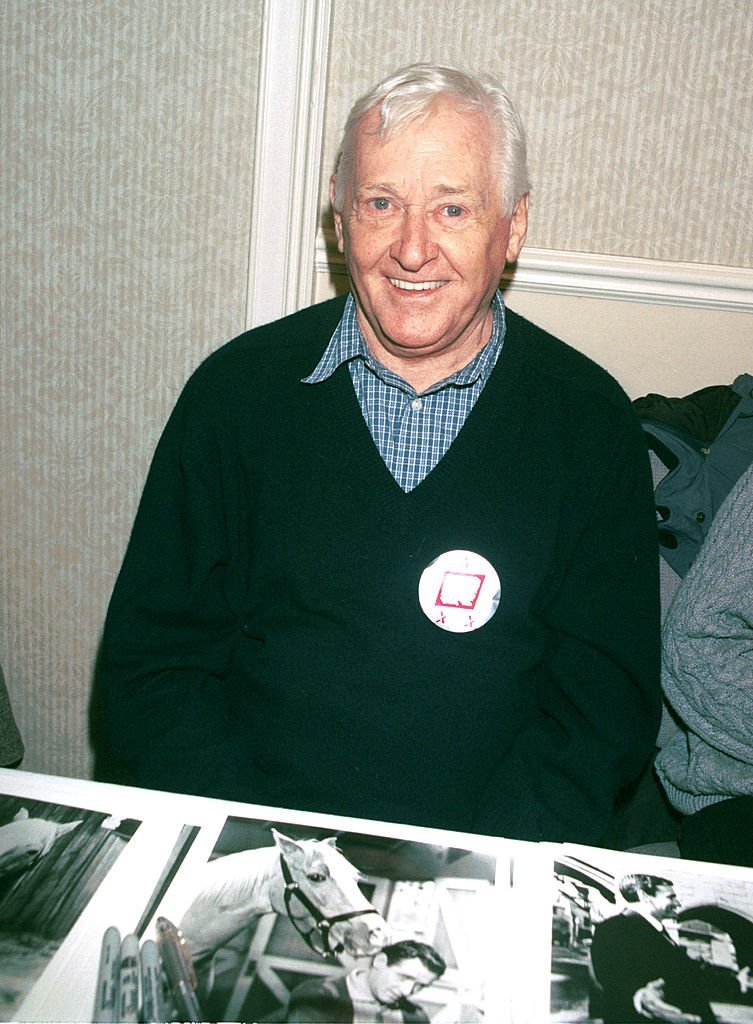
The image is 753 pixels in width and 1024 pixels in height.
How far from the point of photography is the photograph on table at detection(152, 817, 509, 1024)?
77 cm

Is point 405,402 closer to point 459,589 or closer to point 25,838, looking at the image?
point 459,589

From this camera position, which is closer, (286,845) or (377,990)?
(377,990)

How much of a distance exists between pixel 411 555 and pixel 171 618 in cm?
38

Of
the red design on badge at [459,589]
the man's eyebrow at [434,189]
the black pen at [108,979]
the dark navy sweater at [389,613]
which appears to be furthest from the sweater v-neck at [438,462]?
the black pen at [108,979]

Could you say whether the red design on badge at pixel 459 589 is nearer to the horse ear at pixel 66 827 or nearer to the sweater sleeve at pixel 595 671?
the sweater sleeve at pixel 595 671

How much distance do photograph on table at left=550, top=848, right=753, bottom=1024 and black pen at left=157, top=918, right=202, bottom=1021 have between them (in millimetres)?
300

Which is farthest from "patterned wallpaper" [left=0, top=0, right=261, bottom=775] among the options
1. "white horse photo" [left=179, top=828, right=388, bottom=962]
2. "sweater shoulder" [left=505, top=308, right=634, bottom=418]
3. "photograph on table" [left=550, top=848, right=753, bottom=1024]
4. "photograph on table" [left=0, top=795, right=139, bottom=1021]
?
"photograph on table" [left=550, top=848, right=753, bottom=1024]

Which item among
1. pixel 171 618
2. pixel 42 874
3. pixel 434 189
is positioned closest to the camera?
pixel 42 874

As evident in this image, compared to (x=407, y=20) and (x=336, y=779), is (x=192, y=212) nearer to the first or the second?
(x=407, y=20)

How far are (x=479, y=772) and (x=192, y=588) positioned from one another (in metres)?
0.51

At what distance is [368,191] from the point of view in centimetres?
134

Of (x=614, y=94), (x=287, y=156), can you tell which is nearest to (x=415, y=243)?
(x=287, y=156)

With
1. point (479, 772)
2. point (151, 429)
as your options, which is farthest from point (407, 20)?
point (479, 772)

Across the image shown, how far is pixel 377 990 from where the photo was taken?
0.78 meters
